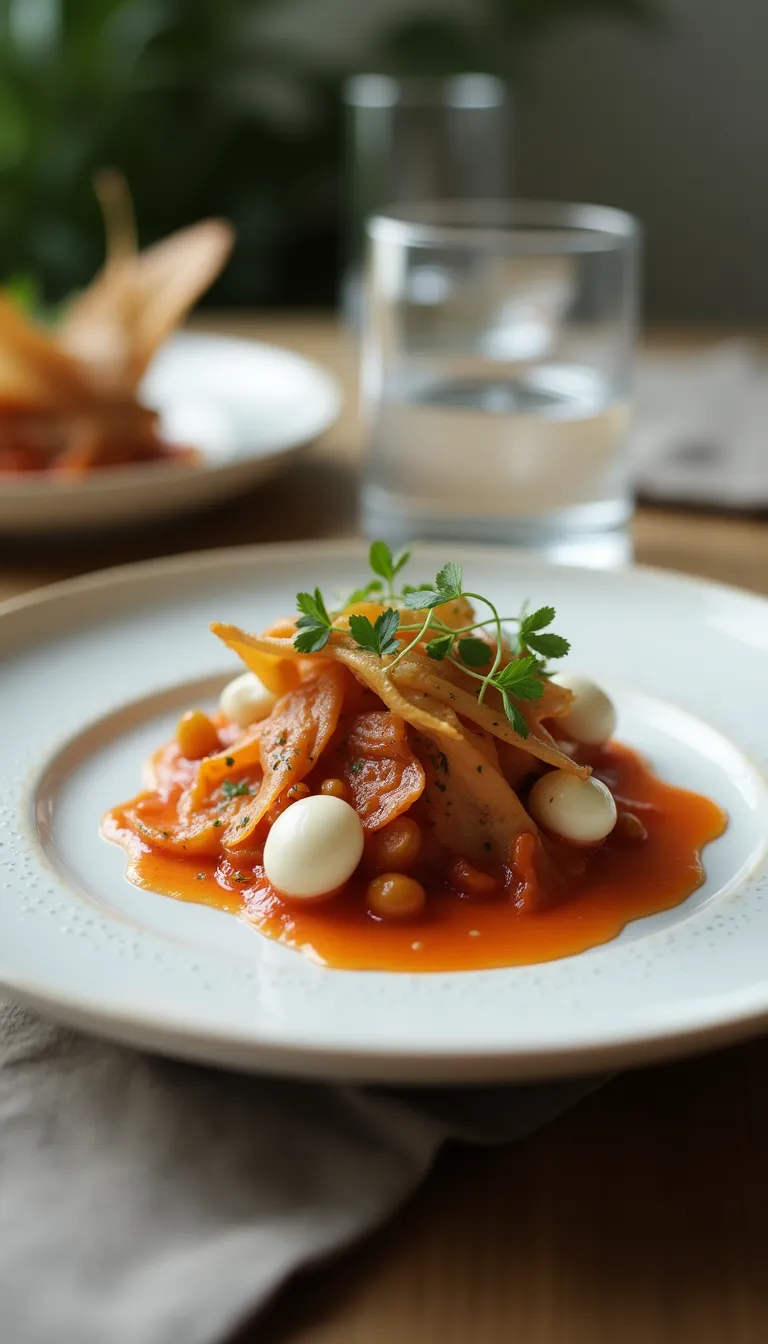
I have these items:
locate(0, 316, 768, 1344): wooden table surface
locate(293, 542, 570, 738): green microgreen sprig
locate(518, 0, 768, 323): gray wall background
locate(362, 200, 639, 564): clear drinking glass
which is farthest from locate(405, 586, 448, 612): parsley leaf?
locate(518, 0, 768, 323): gray wall background

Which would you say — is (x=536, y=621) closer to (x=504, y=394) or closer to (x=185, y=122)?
(x=504, y=394)

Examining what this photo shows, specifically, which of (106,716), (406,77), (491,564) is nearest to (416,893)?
(106,716)

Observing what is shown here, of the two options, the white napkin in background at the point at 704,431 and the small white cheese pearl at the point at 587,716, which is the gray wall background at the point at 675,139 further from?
the small white cheese pearl at the point at 587,716

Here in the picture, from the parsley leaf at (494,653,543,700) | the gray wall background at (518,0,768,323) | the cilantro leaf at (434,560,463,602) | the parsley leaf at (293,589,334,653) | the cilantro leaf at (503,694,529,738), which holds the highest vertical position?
the cilantro leaf at (434,560,463,602)

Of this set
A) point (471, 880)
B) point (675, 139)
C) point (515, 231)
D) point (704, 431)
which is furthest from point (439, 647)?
point (675, 139)

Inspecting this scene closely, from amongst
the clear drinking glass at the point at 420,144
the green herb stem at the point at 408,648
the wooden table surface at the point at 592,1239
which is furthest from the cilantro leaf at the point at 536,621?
the clear drinking glass at the point at 420,144

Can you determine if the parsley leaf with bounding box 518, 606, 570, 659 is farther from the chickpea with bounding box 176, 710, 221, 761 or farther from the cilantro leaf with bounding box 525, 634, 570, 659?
the chickpea with bounding box 176, 710, 221, 761
